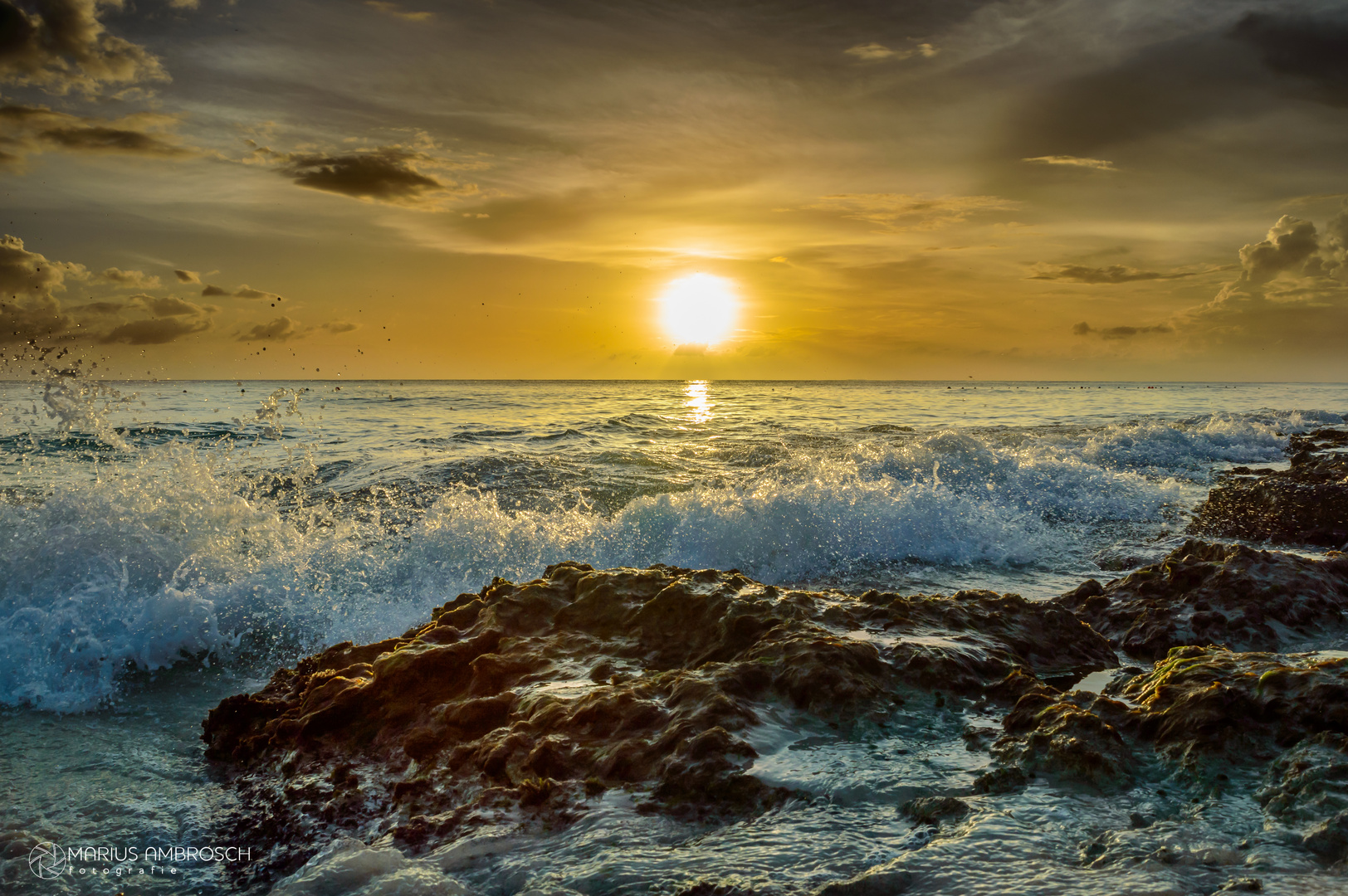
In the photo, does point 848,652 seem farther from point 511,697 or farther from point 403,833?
point 403,833

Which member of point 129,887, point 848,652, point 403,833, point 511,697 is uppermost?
point 848,652

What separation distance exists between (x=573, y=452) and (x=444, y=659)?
13.0 metres

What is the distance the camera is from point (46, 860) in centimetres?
311

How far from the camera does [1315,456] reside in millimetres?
15336

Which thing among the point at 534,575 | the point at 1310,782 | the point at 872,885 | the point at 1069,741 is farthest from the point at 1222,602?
the point at 534,575

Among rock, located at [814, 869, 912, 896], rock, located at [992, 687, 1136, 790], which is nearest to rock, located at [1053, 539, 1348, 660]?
rock, located at [992, 687, 1136, 790]

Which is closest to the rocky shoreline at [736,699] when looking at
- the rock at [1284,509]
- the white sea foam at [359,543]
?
the white sea foam at [359,543]

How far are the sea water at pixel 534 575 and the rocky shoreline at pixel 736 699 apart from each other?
12cm

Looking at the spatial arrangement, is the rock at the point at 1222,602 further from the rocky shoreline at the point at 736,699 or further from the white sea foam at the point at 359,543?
the white sea foam at the point at 359,543

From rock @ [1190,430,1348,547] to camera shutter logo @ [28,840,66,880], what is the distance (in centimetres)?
1066

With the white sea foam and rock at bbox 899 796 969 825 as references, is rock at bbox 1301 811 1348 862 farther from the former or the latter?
the white sea foam

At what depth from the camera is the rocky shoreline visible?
2736 mm

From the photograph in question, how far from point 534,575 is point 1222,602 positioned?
5964mm

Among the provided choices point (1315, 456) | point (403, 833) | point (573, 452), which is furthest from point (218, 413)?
point (1315, 456)
